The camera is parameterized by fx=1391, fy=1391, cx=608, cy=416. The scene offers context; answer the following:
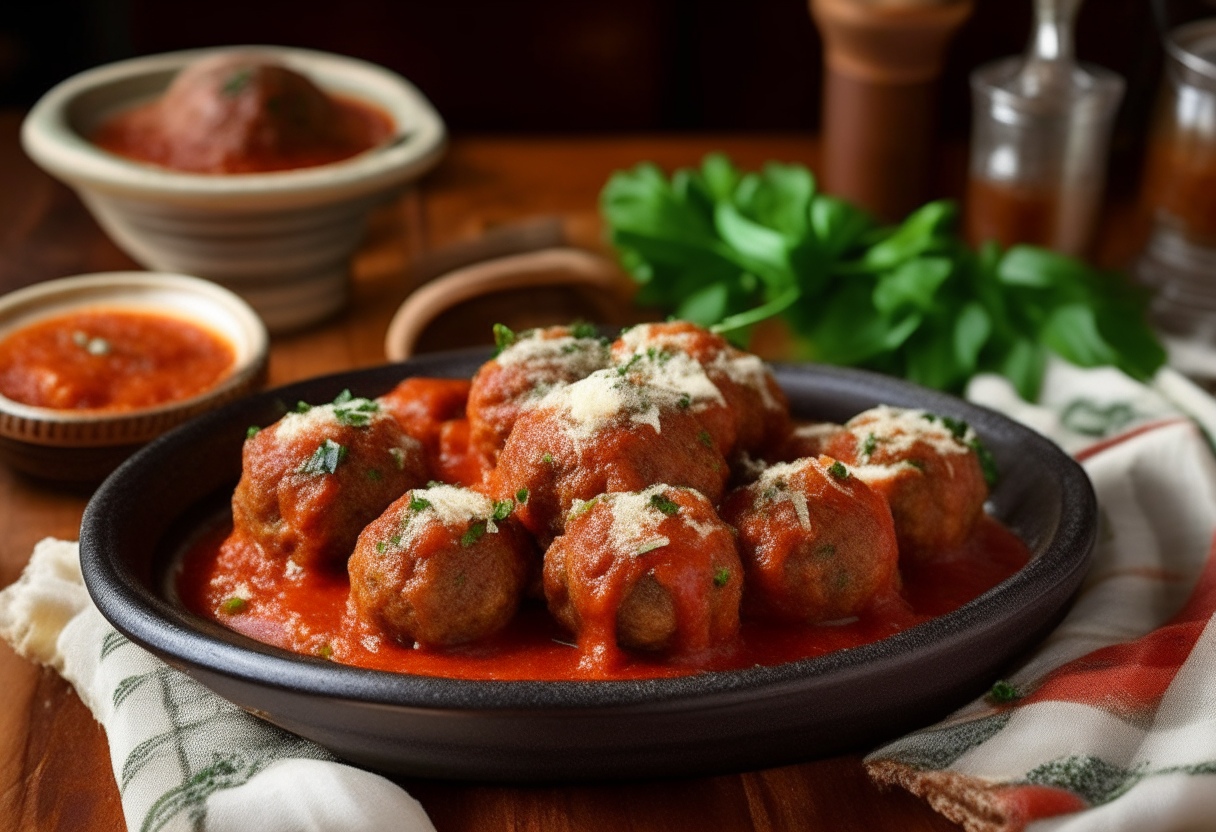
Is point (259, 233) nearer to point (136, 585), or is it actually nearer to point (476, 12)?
point (136, 585)

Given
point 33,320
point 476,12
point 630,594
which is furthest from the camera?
point 476,12

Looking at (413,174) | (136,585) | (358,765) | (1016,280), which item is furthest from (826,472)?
(413,174)

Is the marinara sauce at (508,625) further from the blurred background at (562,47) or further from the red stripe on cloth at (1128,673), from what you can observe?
the blurred background at (562,47)

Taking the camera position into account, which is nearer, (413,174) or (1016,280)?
(1016,280)

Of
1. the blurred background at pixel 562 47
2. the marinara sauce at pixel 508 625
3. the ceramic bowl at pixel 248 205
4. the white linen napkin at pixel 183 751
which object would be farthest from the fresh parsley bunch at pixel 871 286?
the blurred background at pixel 562 47

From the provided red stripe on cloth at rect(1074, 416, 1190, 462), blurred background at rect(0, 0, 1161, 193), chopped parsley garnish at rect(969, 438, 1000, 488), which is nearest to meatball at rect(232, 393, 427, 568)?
chopped parsley garnish at rect(969, 438, 1000, 488)

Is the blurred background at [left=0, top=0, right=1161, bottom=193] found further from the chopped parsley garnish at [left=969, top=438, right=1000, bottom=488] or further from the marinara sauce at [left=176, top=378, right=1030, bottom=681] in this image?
the marinara sauce at [left=176, top=378, right=1030, bottom=681]

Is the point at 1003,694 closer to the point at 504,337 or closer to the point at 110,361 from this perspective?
the point at 504,337

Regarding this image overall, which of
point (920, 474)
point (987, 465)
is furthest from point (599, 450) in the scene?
point (987, 465)
